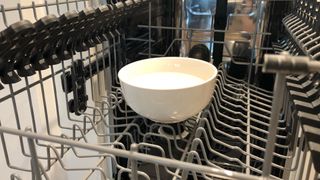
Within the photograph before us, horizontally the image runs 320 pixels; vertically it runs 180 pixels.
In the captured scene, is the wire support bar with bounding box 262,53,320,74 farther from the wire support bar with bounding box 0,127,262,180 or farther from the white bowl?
the white bowl

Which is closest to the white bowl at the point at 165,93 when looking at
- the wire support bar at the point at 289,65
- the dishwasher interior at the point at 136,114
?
the dishwasher interior at the point at 136,114

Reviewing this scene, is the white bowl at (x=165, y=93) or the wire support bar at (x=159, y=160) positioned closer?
the wire support bar at (x=159, y=160)

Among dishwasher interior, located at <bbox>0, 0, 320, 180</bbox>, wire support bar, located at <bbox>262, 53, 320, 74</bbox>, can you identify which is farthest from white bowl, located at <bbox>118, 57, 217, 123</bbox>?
wire support bar, located at <bbox>262, 53, 320, 74</bbox>

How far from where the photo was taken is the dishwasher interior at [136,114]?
347 mm

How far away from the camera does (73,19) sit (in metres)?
0.44

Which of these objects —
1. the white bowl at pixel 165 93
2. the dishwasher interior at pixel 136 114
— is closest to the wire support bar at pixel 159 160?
the dishwasher interior at pixel 136 114

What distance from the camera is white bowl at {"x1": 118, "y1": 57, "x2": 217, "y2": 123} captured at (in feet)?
1.28

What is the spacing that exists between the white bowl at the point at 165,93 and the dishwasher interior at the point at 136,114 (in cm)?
4

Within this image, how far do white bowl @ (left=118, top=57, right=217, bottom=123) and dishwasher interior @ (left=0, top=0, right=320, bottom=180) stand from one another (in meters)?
0.04

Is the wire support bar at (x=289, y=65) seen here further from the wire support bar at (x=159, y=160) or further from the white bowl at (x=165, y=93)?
the white bowl at (x=165, y=93)

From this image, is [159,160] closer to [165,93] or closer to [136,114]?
[165,93]

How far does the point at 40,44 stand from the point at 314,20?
413 millimetres

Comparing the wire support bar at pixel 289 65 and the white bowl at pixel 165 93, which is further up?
the wire support bar at pixel 289 65

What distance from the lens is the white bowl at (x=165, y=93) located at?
389mm
